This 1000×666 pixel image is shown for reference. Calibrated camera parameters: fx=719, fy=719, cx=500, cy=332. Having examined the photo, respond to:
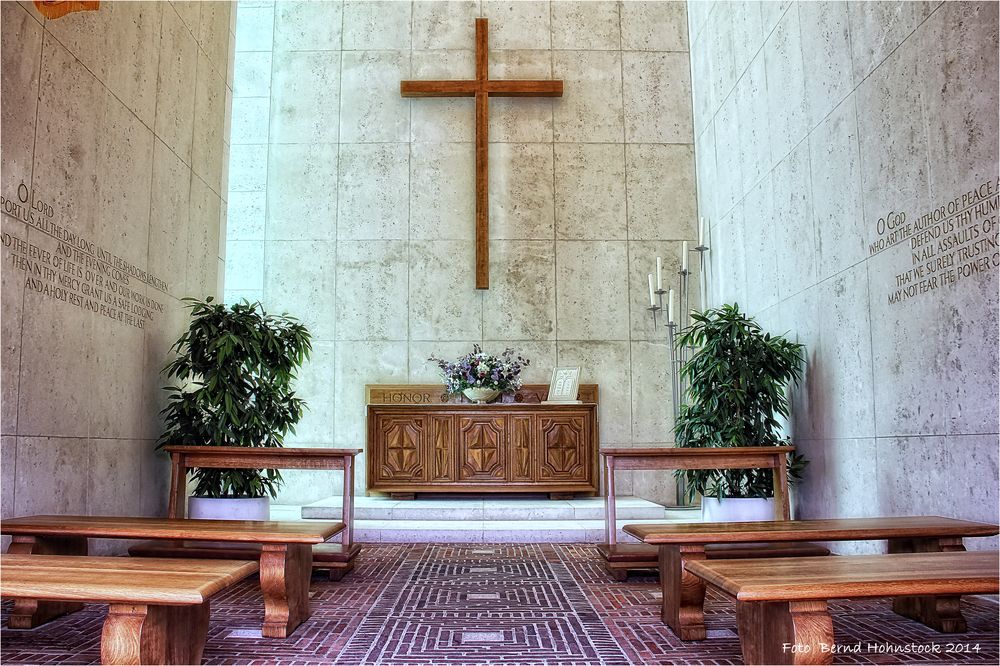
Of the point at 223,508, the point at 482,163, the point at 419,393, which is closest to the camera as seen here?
the point at 223,508

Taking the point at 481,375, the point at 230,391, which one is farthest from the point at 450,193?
the point at 230,391

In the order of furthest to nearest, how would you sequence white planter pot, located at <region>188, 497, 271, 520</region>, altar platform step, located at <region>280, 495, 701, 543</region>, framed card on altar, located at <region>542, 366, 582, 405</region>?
1. framed card on altar, located at <region>542, 366, 582, 405</region>
2. altar platform step, located at <region>280, 495, 701, 543</region>
3. white planter pot, located at <region>188, 497, 271, 520</region>

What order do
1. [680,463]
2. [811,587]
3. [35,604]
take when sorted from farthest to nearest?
[680,463], [35,604], [811,587]

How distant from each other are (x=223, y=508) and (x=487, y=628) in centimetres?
235

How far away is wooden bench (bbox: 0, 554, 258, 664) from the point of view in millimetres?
1956

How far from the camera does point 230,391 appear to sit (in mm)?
4781

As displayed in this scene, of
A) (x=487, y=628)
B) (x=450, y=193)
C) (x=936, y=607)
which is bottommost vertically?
(x=487, y=628)

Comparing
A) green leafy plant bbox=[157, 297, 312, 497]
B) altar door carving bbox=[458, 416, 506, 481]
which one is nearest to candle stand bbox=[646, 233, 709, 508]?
altar door carving bbox=[458, 416, 506, 481]

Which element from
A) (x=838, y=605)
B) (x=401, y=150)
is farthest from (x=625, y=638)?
(x=401, y=150)

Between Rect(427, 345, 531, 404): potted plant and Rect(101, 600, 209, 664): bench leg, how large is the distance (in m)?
4.42

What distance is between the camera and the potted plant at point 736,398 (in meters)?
5.02

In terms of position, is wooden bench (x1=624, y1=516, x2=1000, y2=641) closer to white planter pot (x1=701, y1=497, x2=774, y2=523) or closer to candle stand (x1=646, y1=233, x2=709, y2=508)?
white planter pot (x1=701, y1=497, x2=774, y2=523)

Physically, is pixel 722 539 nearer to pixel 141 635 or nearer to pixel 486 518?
pixel 141 635

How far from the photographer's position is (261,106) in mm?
8125
